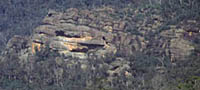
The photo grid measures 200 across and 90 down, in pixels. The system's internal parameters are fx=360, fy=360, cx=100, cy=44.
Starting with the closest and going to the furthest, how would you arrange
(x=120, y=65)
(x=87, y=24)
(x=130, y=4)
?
(x=120, y=65), (x=87, y=24), (x=130, y=4)

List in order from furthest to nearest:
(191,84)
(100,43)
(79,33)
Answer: (79,33)
(100,43)
(191,84)

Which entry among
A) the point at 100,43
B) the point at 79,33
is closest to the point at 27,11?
the point at 79,33

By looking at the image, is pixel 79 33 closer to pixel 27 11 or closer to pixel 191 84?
pixel 191 84

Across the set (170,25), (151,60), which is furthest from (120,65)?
(170,25)

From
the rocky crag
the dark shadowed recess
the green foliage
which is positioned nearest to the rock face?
the rocky crag

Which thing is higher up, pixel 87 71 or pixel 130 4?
pixel 130 4

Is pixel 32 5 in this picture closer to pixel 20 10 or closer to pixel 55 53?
pixel 20 10

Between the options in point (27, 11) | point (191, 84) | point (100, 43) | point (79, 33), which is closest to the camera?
point (191, 84)

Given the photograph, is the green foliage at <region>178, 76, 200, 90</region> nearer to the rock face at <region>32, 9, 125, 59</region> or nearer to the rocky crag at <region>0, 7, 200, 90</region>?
the rocky crag at <region>0, 7, 200, 90</region>
